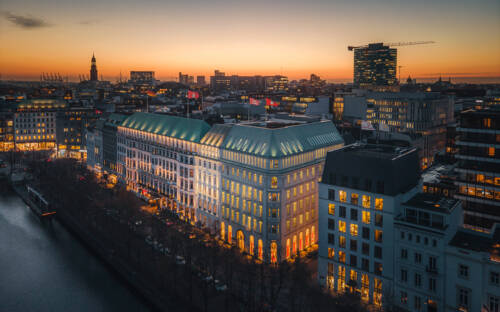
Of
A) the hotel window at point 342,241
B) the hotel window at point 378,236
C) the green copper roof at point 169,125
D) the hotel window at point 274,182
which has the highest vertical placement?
the green copper roof at point 169,125

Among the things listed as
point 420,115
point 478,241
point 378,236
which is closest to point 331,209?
point 378,236

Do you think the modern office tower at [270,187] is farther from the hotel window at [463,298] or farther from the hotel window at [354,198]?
the hotel window at [463,298]

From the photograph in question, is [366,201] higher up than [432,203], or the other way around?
[432,203]

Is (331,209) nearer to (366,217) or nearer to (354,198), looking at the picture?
(354,198)

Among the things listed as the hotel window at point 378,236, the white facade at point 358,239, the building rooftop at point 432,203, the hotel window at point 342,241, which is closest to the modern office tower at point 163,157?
the white facade at point 358,239

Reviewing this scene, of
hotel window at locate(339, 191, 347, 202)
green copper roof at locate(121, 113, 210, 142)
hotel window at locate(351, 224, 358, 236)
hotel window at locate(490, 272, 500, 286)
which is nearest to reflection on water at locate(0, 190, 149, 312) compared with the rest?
green copper roof at locate(121, 113, 210, 142)

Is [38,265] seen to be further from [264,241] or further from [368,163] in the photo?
[368,163]
